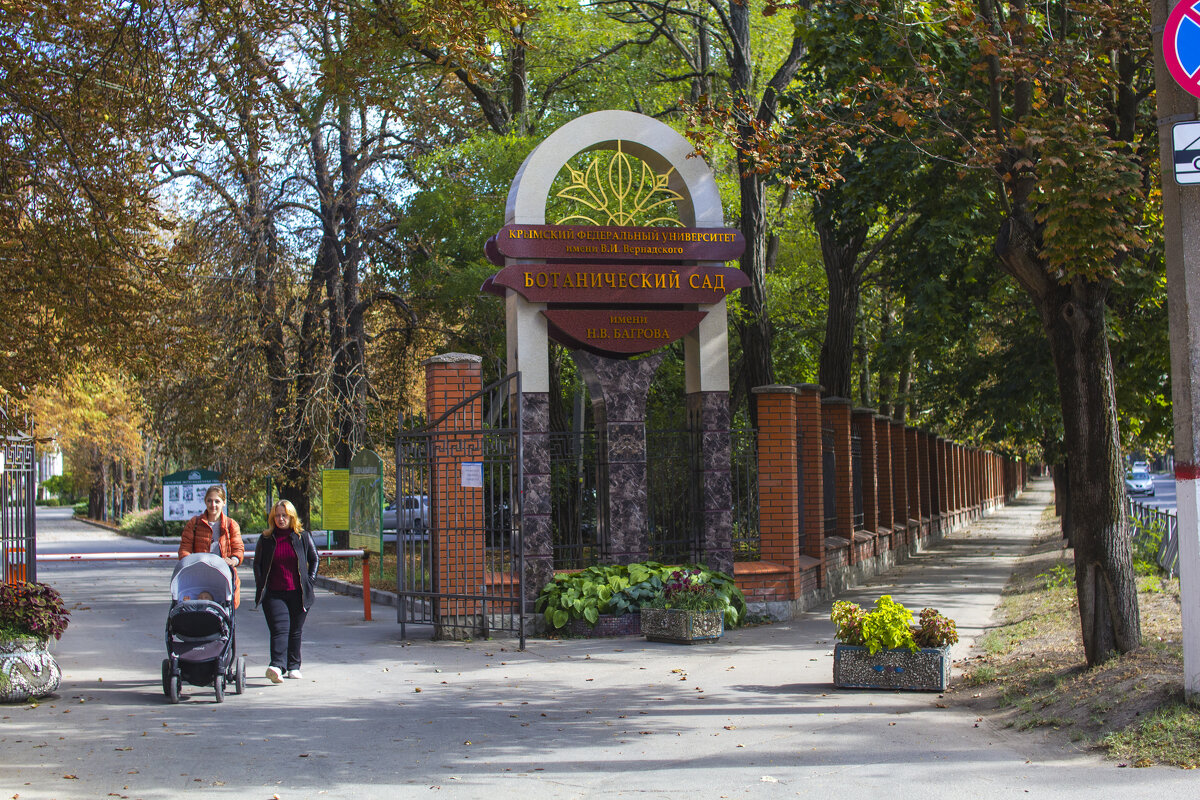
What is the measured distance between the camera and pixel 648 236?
13.2 meters

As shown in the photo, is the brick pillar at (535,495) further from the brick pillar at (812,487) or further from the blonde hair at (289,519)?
the brick pillar at (812,487)

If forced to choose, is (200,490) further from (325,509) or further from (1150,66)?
(1150,66)

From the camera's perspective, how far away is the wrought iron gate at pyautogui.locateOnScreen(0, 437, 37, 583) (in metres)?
11.8

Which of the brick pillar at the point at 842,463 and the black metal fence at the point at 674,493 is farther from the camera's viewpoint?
the brick pillar at the point at 842,463

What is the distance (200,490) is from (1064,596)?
15.3 metres

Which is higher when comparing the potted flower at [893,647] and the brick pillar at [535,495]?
the brick pillar at [535,495]

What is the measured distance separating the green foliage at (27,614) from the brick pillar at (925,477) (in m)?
23.5

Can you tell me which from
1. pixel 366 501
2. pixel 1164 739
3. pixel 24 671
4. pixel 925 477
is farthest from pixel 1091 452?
pixel 925 477

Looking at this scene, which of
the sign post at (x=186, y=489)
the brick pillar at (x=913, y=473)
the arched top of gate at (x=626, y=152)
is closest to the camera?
the arched top of gate at (x=626, y=152)

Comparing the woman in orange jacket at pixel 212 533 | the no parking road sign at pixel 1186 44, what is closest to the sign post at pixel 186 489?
the woman in orange jacket at pixel 212 533

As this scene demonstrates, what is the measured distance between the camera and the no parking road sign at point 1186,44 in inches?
278

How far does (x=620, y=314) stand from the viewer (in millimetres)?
13000

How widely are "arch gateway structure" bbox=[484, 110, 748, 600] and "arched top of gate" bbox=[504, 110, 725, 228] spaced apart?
14mm

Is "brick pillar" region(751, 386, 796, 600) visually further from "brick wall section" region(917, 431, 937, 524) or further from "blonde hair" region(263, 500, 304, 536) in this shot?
"brick wall section" region(917, 431, 937, 524)
